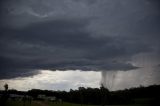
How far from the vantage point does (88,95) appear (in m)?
152

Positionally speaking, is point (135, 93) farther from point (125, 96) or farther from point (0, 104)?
point (0, 104)

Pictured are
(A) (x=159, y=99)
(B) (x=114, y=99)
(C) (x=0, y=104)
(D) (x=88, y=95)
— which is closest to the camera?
(C) (x=0, y=104)

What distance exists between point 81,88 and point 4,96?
141064mm

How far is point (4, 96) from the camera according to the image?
22.9m

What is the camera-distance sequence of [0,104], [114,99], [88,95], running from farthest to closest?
[88,95] → [114,99] → [0,104]

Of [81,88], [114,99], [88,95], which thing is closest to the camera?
[114,99]

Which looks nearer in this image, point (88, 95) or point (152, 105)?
point (152, 105)

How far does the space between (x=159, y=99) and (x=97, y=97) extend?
112m

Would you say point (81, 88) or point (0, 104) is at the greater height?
point (81, 88)

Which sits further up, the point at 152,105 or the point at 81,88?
the point at 81,88

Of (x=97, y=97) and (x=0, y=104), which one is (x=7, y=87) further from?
(x=97, y=97)

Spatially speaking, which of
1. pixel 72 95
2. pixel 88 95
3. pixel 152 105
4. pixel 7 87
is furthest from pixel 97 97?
pixel 7 87

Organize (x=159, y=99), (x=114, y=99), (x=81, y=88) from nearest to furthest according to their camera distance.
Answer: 1. (x=159, y=99)
2. (x=114, y=99)
3. (x=81, y=88)

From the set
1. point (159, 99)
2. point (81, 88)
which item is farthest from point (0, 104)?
point (81, 88)
